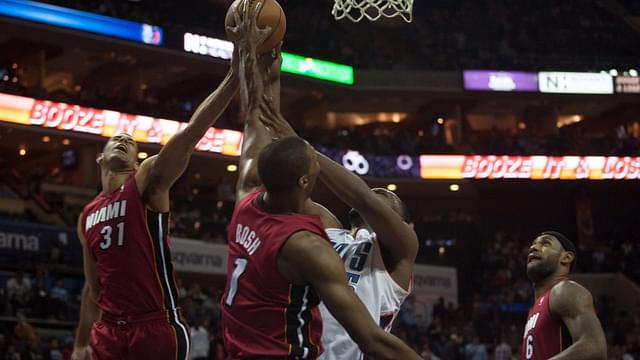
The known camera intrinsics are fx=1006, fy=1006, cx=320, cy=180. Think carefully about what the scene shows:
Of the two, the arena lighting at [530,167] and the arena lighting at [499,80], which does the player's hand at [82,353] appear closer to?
the arena lighting at [530,167]

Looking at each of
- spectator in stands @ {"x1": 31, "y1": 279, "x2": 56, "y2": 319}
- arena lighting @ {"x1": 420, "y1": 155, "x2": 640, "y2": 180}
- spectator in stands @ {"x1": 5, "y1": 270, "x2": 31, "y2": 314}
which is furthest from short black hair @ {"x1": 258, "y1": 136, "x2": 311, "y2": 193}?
arena lighting @ {"x1": 420, "y1": 155, "x2": 640, "y2": 180}

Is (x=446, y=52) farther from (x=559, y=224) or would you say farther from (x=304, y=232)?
(x=304, y=232)

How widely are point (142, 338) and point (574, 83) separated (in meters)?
27.1

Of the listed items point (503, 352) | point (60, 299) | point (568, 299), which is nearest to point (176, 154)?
point (568, 299)

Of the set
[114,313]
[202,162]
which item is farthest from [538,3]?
[114,313]

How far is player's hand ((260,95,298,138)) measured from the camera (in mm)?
4289

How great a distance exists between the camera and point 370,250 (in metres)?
4.79

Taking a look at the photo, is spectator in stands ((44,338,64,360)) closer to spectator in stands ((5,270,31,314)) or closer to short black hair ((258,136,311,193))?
spectator in stands ((5,270,31,314))

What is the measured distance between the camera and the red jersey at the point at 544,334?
6.31 metres

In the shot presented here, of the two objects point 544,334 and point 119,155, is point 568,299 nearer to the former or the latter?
point 544,334

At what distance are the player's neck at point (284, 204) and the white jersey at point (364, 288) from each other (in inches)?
40.9

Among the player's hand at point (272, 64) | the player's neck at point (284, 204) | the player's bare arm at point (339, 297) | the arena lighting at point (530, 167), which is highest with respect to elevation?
the arena lighting at point (530, 167)

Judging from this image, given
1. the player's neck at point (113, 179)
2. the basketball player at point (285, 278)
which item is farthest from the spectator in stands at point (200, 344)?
the basketball player at point (285, 278)

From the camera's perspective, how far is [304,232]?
362 cm
